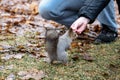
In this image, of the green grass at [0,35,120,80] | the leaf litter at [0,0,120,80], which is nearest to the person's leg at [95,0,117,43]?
the leaf litter at [0,0,120,80]

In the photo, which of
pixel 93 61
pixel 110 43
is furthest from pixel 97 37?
pixel 93 61

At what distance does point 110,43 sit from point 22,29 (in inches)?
51.4

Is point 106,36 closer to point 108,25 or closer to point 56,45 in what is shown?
point 108,25

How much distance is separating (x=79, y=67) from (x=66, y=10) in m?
0.91

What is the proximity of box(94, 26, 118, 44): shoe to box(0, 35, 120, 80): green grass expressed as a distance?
33 centimetres

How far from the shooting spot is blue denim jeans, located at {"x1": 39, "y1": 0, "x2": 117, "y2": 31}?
3.73 meters

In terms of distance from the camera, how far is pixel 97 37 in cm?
389

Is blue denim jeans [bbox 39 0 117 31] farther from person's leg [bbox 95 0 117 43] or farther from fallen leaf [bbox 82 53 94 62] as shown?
fallen leaf [bbox 82 53 94 62]

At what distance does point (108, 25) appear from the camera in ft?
12.6

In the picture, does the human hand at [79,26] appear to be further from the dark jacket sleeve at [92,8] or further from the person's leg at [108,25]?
the person's leg at [108,25]

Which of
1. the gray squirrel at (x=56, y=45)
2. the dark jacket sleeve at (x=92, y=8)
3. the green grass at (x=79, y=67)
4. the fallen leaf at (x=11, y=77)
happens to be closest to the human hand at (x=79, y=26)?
the dark jacket sleeve at (x=92, y=8)

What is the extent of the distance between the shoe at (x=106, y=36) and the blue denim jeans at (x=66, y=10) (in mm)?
55

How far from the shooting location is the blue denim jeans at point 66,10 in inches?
147

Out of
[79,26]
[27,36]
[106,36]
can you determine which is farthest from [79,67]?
[27,36]
